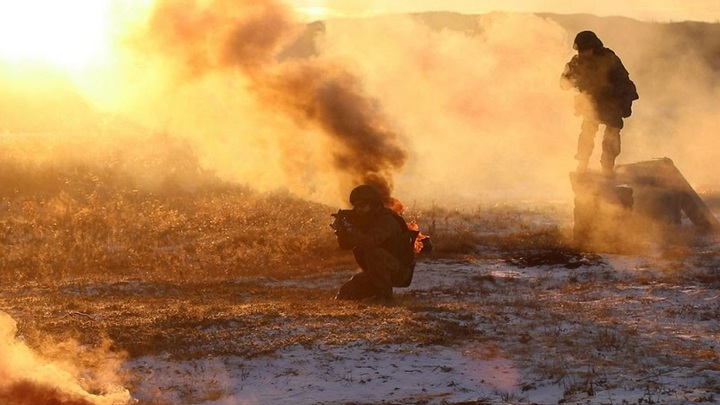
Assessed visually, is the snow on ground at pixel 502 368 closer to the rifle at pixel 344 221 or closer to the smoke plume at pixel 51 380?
the smoke plume at pixel 51 380

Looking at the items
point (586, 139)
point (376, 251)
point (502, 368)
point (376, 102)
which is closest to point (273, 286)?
point (376, 251)

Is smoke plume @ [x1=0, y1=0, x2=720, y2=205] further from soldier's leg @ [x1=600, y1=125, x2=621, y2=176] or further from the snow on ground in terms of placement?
the snow on ground

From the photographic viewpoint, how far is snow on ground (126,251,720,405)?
9750mm

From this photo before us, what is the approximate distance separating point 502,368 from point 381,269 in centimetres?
403

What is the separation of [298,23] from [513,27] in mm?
19035

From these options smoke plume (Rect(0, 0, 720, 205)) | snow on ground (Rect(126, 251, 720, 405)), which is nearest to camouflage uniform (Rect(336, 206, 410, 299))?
snow on ground (Rect(126, 251, 720, 405))

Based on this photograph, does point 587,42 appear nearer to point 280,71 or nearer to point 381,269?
point 280,71

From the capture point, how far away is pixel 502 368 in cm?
1053

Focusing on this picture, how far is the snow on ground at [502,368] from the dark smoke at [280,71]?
19.6ft

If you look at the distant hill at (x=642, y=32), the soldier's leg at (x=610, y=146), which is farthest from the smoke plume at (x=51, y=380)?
the distant hill at (x=642, y=32)

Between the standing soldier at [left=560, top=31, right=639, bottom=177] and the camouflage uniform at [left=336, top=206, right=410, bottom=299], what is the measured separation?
7.86 meters

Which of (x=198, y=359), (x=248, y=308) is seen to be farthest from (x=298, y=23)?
(x=198, y=359)

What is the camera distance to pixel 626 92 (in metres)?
20.8

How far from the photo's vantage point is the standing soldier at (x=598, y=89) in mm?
20422
